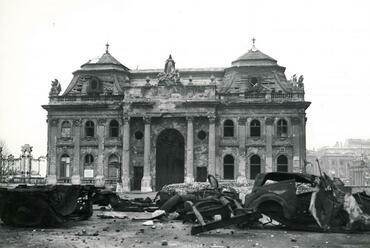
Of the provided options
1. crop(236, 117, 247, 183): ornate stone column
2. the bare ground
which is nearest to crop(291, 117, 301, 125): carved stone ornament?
crop(236, 117, 247, 183): ornate stone column

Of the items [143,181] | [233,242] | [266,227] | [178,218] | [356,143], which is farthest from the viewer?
[356,143]

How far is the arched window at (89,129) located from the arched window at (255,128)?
42.2 ft

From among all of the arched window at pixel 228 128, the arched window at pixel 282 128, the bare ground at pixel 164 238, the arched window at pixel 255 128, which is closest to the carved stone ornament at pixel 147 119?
the arched window at pixel 228 128

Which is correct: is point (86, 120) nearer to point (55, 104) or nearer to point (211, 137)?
point (55, 104)

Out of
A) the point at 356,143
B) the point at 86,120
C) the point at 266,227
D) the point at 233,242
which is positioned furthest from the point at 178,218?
the point at 356,143

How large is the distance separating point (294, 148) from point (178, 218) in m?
22.4

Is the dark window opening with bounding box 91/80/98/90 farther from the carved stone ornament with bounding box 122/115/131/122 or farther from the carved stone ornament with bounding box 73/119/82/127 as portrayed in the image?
the carved stone ornament with bounding box 122/115/131/122

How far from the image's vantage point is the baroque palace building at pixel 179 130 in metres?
35.5

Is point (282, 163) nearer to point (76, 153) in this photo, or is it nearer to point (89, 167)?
point (89, 167)

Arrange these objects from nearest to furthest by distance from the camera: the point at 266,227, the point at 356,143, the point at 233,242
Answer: the point at 233,242 → the point at 266,227 → the point at 356,143

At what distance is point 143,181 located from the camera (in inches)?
1384

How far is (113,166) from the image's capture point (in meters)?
37.1

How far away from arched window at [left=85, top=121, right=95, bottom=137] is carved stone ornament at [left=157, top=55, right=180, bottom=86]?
21.9ft

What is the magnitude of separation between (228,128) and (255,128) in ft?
6.88
